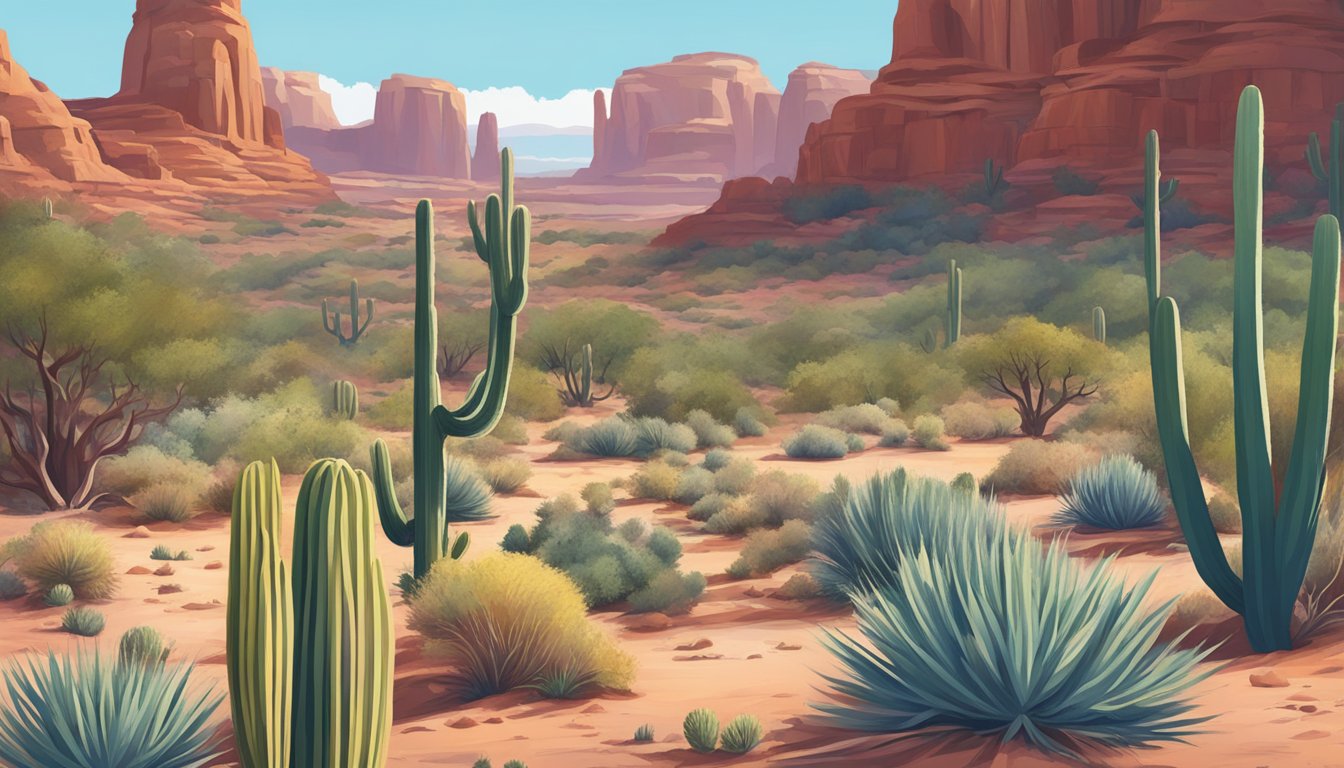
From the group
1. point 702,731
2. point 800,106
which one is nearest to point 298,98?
point 800,106

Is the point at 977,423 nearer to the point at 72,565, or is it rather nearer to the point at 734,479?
the point at 734,479

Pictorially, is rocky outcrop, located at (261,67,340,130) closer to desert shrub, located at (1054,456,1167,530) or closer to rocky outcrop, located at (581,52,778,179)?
rocky outcrop, located at (581,52,778,179)

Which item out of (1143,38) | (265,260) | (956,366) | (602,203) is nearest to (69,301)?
(956,366)

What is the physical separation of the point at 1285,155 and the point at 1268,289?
16.2m

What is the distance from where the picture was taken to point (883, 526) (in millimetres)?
10102

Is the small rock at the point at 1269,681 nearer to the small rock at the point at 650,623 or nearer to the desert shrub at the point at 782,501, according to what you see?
the small rock at the point at 650,623

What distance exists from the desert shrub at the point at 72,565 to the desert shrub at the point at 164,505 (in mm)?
3112

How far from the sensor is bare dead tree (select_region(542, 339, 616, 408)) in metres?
26.8

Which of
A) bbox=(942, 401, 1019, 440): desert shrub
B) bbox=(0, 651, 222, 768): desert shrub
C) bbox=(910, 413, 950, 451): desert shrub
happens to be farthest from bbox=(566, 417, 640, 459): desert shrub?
bbox=(0, 651, 222, 768): desert shrub

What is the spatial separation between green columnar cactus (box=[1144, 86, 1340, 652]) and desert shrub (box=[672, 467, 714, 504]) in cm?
850

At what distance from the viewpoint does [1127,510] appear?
40.1ft

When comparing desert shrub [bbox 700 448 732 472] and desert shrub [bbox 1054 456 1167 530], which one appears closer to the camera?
desert shrub [bbox 1054 456 1167 530]

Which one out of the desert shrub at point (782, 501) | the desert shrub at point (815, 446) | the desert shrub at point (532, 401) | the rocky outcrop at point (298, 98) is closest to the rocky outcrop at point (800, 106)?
the rocky outcrop at point (298, 98)

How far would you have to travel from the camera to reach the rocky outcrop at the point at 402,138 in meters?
160
